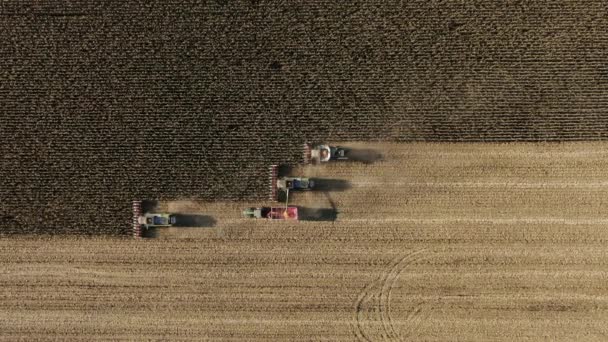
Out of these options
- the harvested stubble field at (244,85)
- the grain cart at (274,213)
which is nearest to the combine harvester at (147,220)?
the harvested stubble field at (244,85)

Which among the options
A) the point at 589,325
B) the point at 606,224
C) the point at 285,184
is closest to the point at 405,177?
the point at 285,184

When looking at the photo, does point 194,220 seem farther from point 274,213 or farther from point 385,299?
point 385,299

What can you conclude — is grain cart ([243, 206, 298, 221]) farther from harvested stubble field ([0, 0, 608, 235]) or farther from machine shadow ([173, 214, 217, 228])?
machine shadow ([173, 214, 217, 228])

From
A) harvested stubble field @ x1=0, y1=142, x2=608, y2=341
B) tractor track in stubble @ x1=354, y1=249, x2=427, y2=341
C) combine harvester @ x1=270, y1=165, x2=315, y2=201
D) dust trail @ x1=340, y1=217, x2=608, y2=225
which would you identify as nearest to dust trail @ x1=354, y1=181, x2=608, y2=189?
harvested stubble field @ x1=0, y1=142, x2=608, y2=341

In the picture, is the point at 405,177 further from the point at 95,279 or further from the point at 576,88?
the point at 95,279

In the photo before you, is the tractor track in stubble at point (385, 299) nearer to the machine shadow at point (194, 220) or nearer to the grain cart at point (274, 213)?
the grain cart at point (274, 213)

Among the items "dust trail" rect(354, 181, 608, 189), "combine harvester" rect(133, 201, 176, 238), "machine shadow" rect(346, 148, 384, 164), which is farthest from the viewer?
"machine shadow" rect(346, 148, 384, 164)
